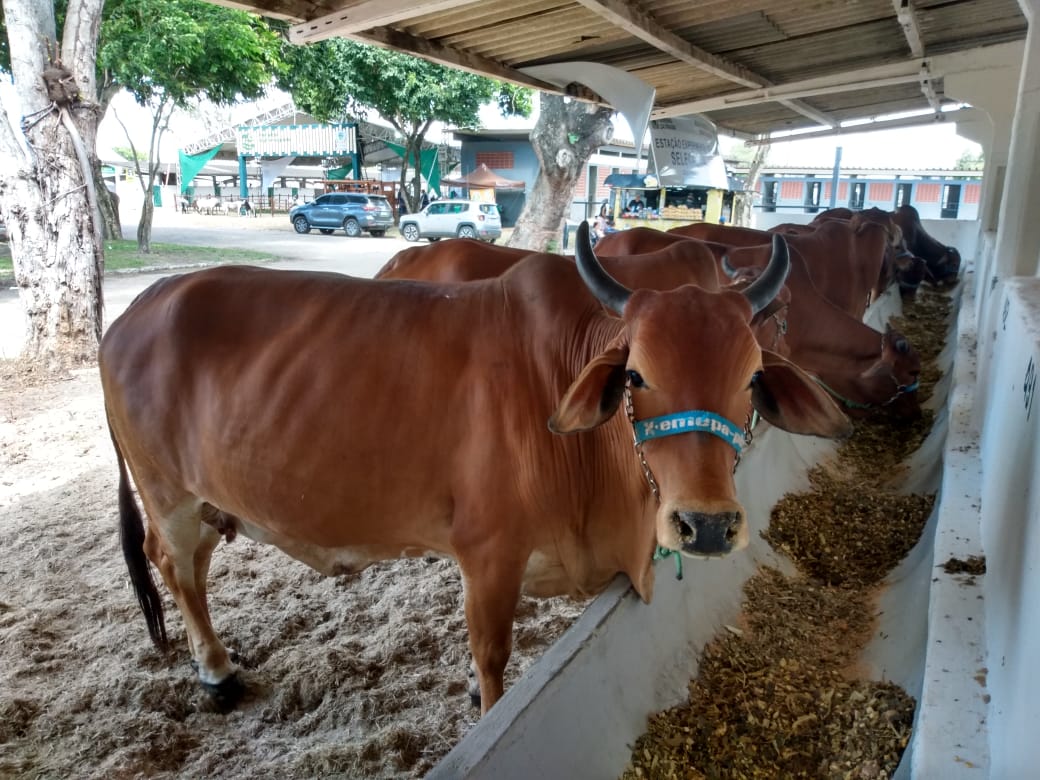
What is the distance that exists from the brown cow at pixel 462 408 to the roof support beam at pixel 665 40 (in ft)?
9.11

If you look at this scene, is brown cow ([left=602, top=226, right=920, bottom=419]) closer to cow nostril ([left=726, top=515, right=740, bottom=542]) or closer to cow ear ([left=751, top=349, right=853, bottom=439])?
cow ear ([left=751, top=349, right=853, bottom=439])

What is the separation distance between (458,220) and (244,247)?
627 cm

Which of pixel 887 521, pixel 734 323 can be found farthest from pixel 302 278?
pixel 887 521

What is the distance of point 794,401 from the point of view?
6.63ft

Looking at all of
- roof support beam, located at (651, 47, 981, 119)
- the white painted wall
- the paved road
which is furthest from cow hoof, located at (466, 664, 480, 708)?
roof support beam, located at (651, 47, 981, 119)

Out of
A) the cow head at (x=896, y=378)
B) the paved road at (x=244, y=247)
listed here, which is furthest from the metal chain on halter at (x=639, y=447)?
the paved road at (x=244, y=247)

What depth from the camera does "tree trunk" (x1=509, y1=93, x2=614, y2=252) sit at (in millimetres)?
10766

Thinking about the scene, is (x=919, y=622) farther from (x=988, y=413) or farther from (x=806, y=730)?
(x=988, y=413)

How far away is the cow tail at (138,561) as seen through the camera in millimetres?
2986

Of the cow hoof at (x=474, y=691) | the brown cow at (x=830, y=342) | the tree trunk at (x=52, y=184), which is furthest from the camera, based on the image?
the tree trunk at (x=52, y=184)

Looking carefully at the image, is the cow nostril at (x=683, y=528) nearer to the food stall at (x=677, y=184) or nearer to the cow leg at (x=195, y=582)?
the cow leg at (x=195, y=582)

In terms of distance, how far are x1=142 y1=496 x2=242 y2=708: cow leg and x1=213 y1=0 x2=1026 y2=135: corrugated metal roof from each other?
2.50 m

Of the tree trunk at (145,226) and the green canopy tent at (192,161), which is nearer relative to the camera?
the tree trunk at (145,226)

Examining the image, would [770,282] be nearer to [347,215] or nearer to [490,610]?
[490,610]
